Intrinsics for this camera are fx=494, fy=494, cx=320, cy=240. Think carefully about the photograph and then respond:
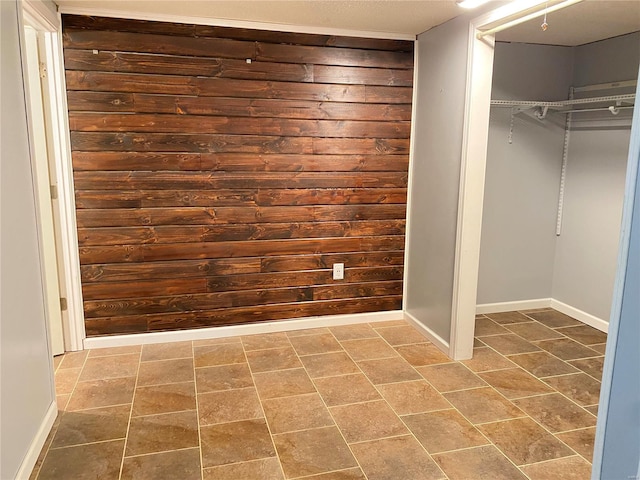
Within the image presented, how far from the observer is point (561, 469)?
2.18 metres

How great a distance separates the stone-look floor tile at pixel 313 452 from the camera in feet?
7.14

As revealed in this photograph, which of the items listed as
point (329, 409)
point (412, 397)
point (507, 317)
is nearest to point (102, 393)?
point (329, 409)

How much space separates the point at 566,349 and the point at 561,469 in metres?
1.48

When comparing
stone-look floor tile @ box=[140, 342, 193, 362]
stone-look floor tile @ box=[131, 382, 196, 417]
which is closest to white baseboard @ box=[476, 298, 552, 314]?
stone-look floor tile @ box=[140, 342, 193, 362]

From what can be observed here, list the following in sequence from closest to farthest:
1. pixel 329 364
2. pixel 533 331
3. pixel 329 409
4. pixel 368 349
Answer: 1. pixel 329 409
2. pixel 329 364
3. pixel 368 349
4. pixel 533 331

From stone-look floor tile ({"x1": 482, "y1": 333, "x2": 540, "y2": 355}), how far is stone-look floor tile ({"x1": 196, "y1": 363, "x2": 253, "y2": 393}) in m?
1.75

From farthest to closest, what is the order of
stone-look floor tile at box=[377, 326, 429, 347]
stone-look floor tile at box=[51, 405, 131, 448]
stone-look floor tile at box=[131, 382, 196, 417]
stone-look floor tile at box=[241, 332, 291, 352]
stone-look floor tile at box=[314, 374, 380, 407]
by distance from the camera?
1. stone-look floor tile at box=[377, 326, 429, 347]
2. stone-look floor tile at box=[241, 332, 291, 352]
3. stone-look floor tile at box=[314, 374, 380, 407]
4. stone-look floor tile at box=[131, 382, 196, 417]
5. stone-look floor tile at box=[51, 405, 131, 448]

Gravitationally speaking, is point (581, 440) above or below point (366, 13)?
below

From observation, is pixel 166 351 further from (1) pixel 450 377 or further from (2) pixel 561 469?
(2) pixel 561 469

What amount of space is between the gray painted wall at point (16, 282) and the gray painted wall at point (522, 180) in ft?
10.5

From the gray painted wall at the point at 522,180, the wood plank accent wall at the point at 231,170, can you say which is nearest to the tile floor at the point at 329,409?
the wood plank accent wall at the point at 231,170

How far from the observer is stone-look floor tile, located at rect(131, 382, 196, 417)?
263cm

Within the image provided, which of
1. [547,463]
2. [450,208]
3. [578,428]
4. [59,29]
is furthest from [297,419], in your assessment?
[59,29]

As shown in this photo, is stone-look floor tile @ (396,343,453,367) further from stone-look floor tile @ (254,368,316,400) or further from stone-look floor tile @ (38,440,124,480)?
stone-look floor tile @ (38,440,124,480)
